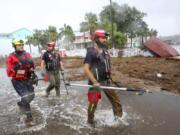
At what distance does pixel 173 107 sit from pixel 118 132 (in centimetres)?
239

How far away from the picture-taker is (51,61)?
348 inches

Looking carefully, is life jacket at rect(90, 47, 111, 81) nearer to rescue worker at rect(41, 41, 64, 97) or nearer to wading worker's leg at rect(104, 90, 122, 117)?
wading worker's leg at rect(104, 90, 122, 117)

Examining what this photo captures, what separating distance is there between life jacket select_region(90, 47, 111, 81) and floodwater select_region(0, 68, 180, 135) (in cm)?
113

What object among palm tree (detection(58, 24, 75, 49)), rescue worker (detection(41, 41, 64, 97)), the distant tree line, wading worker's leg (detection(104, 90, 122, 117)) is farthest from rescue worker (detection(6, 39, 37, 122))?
palm tree (detection(58, 24, 75, 49))

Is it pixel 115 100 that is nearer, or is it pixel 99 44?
pixel 99 44

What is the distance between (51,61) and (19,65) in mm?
2560

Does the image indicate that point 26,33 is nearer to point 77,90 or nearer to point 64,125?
point 77,90

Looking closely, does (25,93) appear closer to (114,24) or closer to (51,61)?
(51,61)

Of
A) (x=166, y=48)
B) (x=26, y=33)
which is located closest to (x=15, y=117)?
(x=166, y=48)

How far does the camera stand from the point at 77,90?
1062 centimetres

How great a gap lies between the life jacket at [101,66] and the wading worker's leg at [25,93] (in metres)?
1.85

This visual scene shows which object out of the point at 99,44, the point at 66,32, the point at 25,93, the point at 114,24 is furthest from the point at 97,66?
the point at 66,32

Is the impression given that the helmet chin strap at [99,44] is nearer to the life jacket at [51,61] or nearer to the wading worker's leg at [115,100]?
the wading worker's leg at [115,100]

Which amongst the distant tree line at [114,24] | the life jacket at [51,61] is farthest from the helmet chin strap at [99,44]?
the distant tree line at [114,24]
